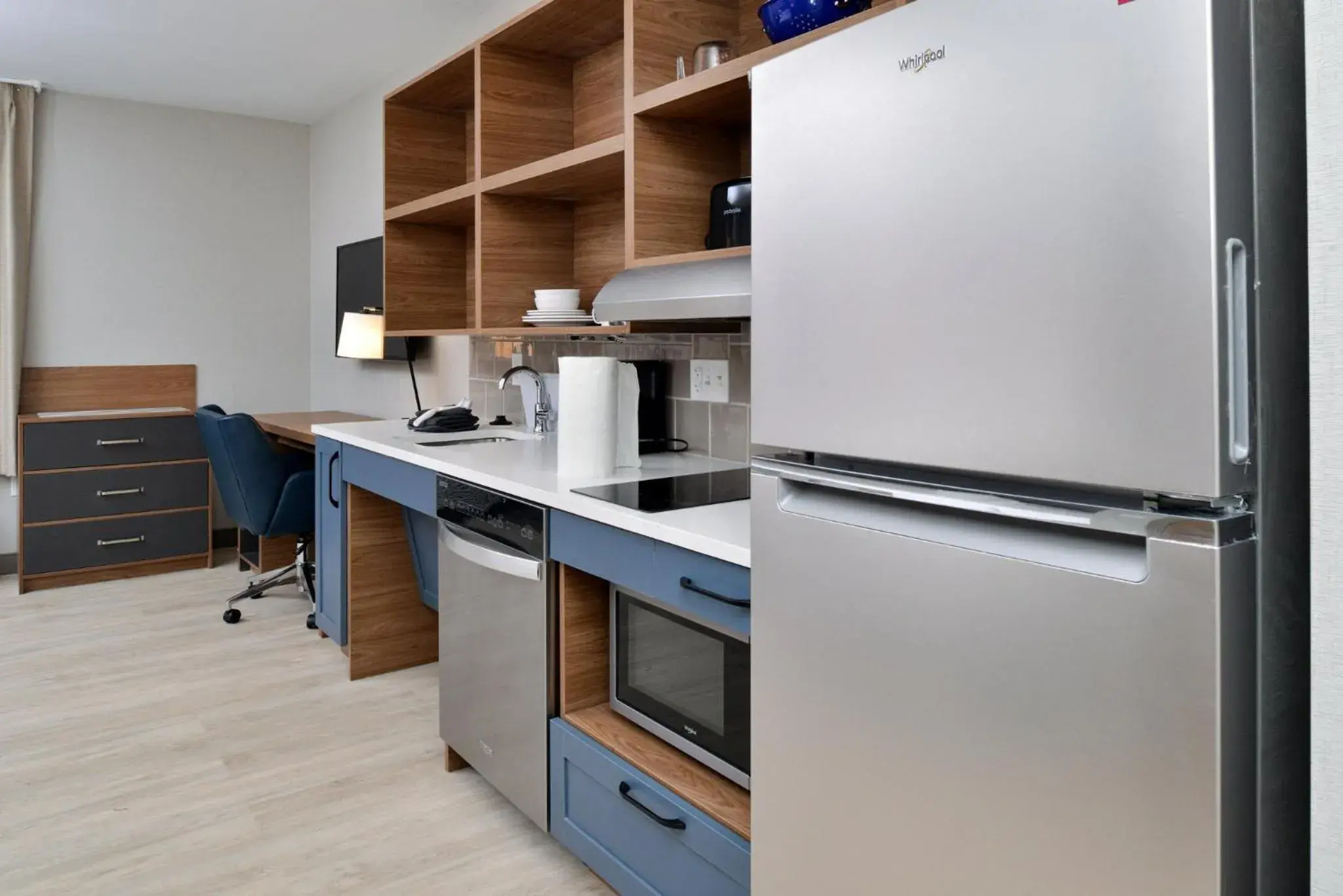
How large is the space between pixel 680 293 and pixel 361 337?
2562 mm

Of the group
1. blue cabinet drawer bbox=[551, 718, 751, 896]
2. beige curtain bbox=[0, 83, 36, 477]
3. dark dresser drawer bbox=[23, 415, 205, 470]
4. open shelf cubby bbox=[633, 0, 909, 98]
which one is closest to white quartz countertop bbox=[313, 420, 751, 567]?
blue cabinet drawer bbox=[551, 718, 751, 896]

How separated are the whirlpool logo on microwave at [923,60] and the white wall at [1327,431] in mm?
313

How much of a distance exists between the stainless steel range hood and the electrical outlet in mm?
456

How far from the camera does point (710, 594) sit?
4.71ft

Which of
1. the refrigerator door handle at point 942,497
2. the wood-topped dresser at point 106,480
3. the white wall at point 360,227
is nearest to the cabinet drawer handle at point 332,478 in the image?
the white wall at point 360,227

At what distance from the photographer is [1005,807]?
2.95ft

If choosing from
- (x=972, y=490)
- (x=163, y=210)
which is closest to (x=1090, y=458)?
(x=972, y=490)

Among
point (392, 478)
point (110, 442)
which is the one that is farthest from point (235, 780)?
point (110, 442)

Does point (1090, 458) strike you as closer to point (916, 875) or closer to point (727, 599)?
point (916, 875)

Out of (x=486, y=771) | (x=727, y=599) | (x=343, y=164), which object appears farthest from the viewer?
(x=343, y=164)

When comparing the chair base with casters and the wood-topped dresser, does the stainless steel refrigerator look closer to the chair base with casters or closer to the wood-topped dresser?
the chair base with casters

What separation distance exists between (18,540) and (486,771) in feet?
11.1

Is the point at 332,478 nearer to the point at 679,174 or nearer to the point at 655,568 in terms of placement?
the point at 679,174

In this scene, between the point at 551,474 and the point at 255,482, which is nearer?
the point at 551,474
